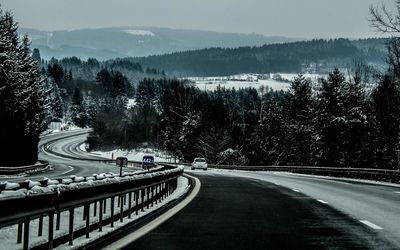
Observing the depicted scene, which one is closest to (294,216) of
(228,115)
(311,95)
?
(311,95)

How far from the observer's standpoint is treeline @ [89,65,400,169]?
63906mm

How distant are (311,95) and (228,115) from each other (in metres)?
31.0

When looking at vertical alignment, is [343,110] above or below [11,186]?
above

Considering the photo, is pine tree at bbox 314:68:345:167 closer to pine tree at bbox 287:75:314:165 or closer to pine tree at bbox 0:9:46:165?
pine tree at bbox 287:75:314:165

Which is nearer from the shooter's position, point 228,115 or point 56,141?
point 228,115

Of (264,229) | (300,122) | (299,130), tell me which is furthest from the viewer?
(300,122)

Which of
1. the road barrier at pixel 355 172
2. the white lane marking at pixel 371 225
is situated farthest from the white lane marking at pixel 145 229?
the road barrier at pixel 355 172

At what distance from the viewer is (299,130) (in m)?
89.8

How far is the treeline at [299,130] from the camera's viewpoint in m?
63.9

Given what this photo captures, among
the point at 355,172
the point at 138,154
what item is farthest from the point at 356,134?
the point at 138,154

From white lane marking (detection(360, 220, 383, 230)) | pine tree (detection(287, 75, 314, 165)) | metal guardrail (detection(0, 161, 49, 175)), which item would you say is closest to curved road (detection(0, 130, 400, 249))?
white lane marking (detection(360, 220, 383, 230))

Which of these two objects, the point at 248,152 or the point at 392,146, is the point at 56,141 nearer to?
the point at 248,152

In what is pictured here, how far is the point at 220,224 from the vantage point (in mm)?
11570

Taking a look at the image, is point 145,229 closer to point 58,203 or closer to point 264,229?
point 264,229
